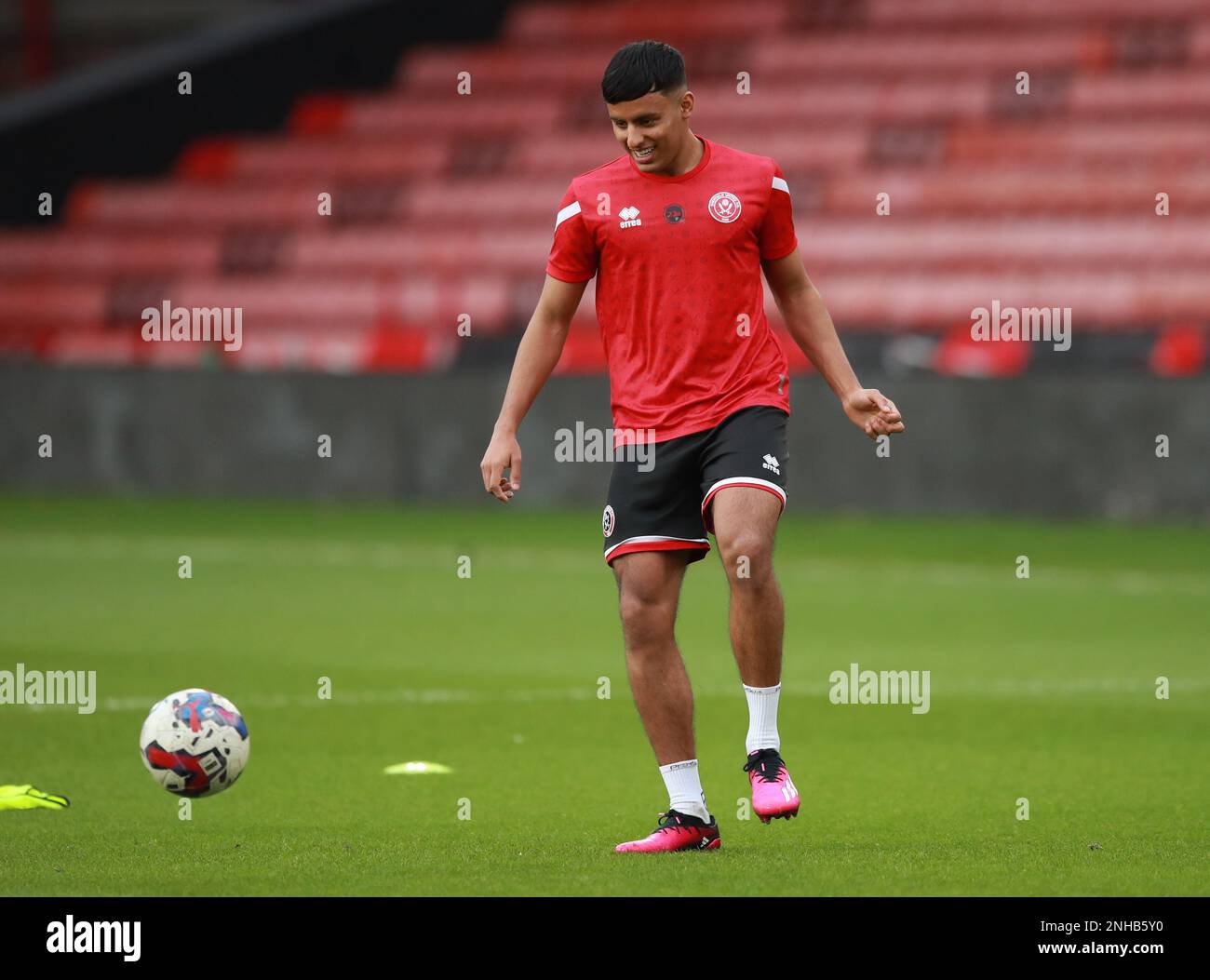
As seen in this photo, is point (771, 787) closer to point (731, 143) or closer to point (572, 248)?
point (572, 248)

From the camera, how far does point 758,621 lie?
646 centimetres

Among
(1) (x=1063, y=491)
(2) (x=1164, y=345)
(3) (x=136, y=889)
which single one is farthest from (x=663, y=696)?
(2) (x=1164, y=345)

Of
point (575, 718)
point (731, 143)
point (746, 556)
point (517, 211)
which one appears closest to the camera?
point (746, 556)

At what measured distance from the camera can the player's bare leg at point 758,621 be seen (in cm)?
633

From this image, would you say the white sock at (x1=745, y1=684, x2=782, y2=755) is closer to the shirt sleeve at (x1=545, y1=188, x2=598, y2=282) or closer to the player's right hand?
the player's right hand

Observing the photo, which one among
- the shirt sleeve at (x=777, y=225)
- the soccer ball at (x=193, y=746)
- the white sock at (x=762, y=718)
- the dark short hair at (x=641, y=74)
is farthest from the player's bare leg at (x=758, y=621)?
the soccer ball at (x=193, y=746)

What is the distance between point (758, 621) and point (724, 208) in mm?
1231

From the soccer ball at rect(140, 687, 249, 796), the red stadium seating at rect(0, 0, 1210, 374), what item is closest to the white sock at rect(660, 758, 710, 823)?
the soccer ball at rect(140, 687, 249, 796)

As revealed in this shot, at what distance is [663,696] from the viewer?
6.55m

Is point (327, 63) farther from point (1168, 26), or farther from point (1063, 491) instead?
point (1063, 491)

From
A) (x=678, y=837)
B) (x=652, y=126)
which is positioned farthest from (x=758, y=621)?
(x=652, y=126)

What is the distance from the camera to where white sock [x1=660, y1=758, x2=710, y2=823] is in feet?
21.3

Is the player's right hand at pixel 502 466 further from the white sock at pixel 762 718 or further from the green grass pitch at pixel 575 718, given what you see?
the green grass pitch at pixel 575 718

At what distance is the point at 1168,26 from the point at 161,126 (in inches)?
547
